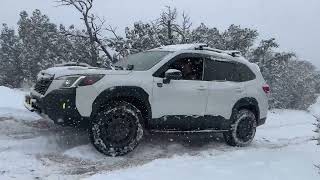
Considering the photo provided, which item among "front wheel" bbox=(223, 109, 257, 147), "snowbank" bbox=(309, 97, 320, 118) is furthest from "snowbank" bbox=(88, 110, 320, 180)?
"snowbank" bbox=(309, 97, 320, 118)

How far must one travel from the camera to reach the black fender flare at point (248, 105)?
8.89 m

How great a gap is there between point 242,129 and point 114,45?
11.7m

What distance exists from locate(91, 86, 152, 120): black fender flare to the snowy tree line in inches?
104

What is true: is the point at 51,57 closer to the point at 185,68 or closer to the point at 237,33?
the point at 237,33

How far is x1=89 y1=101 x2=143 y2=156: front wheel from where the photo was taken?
279 inches

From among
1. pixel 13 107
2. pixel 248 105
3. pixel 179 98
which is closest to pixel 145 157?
pixel 179 98

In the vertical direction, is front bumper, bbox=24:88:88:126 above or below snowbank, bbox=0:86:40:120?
above

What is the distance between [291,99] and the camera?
51.4m

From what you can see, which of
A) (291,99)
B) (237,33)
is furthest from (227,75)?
(291,99)

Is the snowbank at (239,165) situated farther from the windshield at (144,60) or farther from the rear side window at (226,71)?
the windshield at (144,60)

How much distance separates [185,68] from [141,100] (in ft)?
3.95

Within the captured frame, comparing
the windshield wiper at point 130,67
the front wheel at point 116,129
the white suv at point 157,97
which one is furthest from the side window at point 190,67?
the front wheel at point 116,129

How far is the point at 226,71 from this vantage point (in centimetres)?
889

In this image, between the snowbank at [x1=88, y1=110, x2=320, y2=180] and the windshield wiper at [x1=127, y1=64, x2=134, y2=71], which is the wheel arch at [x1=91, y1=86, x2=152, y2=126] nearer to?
the windshield wiper at [x1=127, y1=64, x2=134, y2=71]
